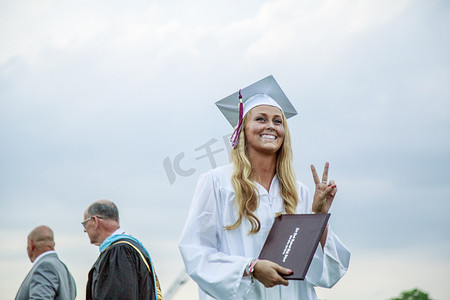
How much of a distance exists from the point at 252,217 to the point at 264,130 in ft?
2.24

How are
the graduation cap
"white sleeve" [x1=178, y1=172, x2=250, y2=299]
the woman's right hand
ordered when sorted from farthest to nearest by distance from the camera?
the graduation cap, "white sleeve" [x1=178, y1=172, x2=250, y2=299], the woman's right hand

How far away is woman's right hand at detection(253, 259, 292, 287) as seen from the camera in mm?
3815

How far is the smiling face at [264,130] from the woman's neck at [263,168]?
0.04 meters

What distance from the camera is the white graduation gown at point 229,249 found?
4.08 meters

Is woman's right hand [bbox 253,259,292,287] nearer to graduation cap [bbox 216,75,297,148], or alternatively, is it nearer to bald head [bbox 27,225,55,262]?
graduation cap [bbox 216,75,297,148]

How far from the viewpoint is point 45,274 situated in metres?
7.18

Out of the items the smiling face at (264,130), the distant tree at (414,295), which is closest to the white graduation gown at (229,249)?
the smiling face at (264,130)

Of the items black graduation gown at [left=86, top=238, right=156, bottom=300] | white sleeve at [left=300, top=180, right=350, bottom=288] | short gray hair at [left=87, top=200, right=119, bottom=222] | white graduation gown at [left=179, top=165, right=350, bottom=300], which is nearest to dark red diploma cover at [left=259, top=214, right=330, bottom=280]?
white graduation gown at [left=179, top=165, right=350, bottom=300]

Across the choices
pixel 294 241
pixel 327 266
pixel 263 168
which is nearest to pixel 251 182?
pixel 263 168

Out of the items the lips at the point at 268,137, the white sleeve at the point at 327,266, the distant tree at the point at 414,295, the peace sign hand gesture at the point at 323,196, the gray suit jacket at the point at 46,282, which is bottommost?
the distant tree at the point at 414,295

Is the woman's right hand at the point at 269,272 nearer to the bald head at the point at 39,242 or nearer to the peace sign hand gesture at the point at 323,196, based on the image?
the peace sign hand gesture at the point at 323,196

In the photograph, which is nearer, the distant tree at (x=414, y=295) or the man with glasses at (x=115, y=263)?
the man with glasses at (x=115, y=263)

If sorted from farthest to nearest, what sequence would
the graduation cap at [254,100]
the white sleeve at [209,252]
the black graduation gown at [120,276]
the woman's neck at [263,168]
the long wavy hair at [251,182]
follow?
the black graduation gown at [120,276]
the graduation cap at [254,100]
the woman's neck at [263,168]
the long wavy hair at [251,182]
the white sleeve at [209,252]

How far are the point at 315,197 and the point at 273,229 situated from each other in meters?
0.43
